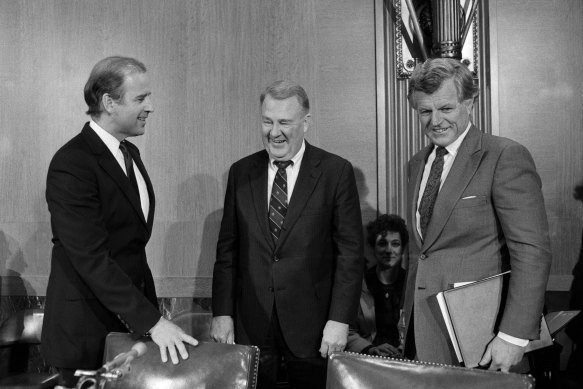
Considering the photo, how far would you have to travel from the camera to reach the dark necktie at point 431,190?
2.33m

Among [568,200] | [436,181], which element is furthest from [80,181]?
[568,200]

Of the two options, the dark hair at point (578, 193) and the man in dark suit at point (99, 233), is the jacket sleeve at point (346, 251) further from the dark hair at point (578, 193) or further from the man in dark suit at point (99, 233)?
the dark hair at point (578, 193)

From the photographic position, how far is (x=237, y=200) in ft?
9.07

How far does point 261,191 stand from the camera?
8.98 feet

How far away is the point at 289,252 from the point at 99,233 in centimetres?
75

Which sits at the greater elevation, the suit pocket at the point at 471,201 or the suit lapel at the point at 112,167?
the suit lapel at the point at 112,167

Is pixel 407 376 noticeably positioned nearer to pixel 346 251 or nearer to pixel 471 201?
pixel 471 201

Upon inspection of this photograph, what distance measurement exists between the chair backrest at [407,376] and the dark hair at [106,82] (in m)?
1.32

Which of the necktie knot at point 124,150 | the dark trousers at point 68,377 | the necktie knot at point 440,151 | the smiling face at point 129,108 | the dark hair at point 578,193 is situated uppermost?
the smiling face at point 129,108

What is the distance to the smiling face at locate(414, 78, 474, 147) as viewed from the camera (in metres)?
2.31

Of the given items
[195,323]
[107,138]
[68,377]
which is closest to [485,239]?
[107,138]

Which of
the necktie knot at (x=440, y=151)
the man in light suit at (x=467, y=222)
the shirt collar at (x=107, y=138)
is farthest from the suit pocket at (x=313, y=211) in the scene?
the shirt collar at (x=107, y=138)

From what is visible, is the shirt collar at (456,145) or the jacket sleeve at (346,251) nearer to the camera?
the shirt collar at (456,145)

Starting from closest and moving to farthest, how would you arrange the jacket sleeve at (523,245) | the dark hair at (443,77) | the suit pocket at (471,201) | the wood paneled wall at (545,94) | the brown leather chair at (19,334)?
1. the jacket sleeve at (523,245)
2. the suit pocket at (471,201)
3. the dark hair at (443,77)
4. the wood paneled wall at (545,94)
5. the brown leather chair at (19,334)
